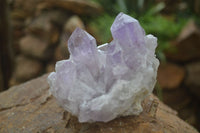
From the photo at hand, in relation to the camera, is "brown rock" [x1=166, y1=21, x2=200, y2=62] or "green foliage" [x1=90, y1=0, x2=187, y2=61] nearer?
"brown rock" [x1=166, y1=21, x2=200, y2=62]

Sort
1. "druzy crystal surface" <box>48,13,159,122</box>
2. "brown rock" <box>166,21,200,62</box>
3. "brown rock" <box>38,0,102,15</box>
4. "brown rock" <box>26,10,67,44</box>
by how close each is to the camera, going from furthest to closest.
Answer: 1. "brown rock" <box>26,10,67,44</box>
2. "brown rock" <box>38,0,102,15</box>
3. "brown rock" <box>166,21,200,62</box>
4. "druzy crystal surface" <box>48,13,159,122</box>

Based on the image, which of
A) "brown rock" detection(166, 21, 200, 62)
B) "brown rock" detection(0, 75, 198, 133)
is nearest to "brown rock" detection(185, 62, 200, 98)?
"brown rock" detection(166, 21, 200, 62)

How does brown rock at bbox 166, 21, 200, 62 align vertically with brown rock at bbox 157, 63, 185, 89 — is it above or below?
above

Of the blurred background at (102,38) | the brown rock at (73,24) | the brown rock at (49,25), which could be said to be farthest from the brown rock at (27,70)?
the brown rock at (73,24)

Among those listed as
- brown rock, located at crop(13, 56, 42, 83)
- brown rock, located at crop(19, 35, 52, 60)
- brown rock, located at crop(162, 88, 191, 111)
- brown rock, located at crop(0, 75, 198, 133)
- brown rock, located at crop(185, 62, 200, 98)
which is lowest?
brown rock, located at crop(162, 88, 191, 111)

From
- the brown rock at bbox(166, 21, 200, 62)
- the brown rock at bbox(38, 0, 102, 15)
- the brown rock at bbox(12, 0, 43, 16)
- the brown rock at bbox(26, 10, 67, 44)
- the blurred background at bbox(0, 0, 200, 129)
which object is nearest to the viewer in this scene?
the brown rock at bbox(166, 21, 200, 62)

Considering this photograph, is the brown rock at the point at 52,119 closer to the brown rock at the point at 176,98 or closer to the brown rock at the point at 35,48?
the brown rock at the point at 176,98

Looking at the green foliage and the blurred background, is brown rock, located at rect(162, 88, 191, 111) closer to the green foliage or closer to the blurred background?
the blurred background
